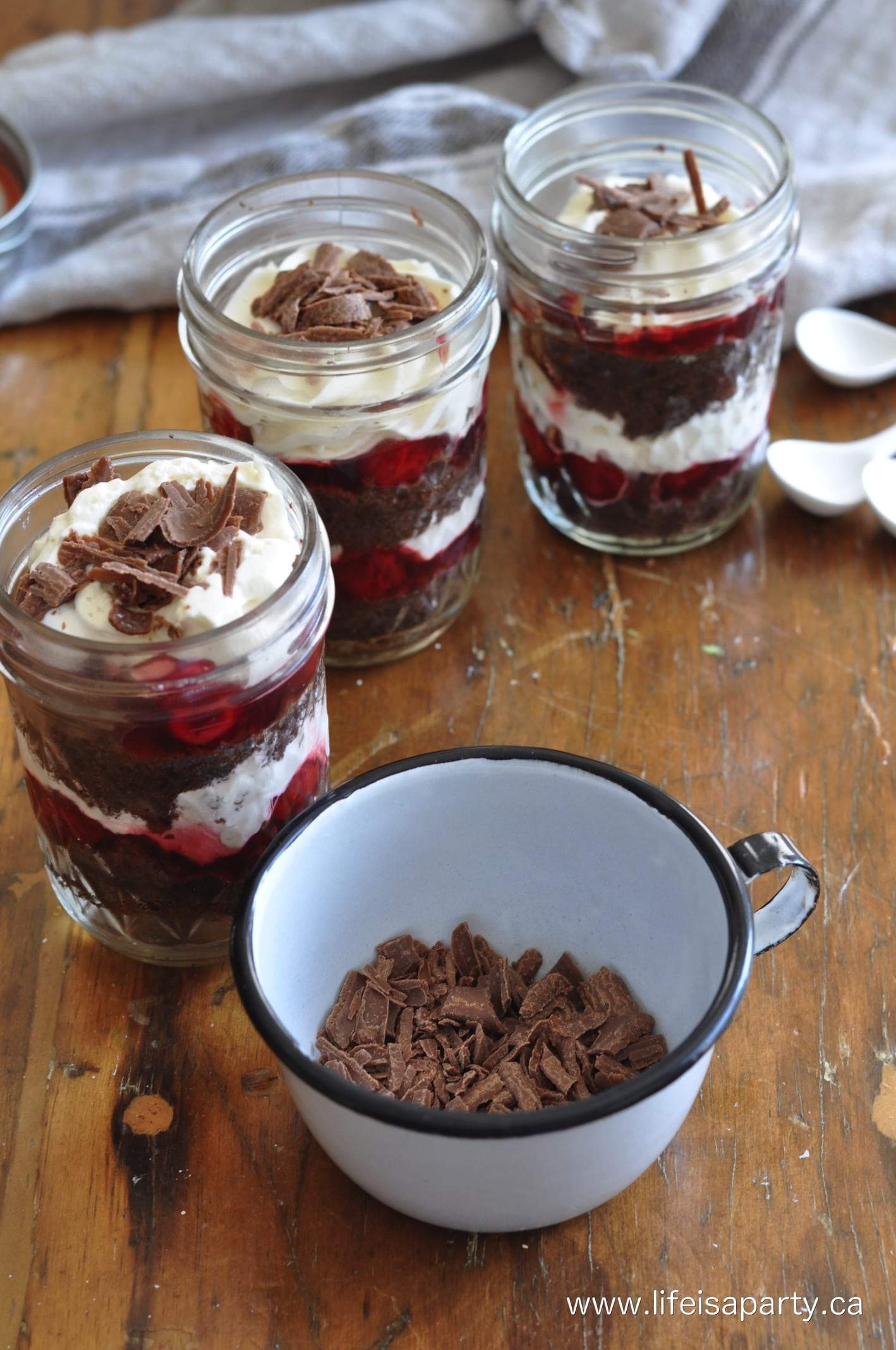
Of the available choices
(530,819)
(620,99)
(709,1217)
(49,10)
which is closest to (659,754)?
(530,819)

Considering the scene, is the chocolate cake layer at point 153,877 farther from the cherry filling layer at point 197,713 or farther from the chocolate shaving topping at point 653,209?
the chocolate shaving topping at point 653,209

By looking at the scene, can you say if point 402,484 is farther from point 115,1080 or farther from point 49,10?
point 49,10

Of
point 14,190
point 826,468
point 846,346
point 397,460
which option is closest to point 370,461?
point 397,460

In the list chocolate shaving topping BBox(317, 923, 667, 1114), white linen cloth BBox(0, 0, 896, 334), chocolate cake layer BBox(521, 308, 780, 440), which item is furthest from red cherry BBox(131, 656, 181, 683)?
white linen cloth BBox(0, 0, 896, 334)

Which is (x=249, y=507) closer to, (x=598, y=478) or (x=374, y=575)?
(x=374, y=575)

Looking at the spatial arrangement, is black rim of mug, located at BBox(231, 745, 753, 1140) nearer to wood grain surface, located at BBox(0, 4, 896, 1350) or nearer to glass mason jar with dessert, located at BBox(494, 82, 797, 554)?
wood grain surface, located at BBox(0, 4, 896, 1350)

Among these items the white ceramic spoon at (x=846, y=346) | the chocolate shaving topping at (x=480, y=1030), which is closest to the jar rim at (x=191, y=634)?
the chocolate shaving topping at (x=480, y=1030)
